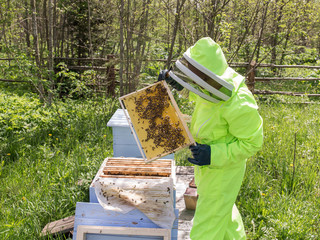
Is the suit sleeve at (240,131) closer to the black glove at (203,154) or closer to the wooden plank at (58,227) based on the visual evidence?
the black glove at (203,154)

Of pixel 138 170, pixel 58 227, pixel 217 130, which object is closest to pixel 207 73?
pixel 217 130

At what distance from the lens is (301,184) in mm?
3615

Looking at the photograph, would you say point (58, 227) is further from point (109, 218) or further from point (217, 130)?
point (217, 130)

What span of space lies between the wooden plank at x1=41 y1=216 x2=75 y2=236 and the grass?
0.07 metres

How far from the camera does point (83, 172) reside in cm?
374

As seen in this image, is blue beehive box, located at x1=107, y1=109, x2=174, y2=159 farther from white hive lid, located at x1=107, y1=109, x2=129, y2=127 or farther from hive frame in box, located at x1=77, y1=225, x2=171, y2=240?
hive frame in box, located at x1=77, y1=225, x2=171, y2=240

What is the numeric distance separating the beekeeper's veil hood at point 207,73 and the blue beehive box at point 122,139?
153cm

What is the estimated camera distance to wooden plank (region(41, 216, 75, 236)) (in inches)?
109

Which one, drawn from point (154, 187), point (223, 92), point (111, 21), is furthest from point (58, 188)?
point (111, 21)

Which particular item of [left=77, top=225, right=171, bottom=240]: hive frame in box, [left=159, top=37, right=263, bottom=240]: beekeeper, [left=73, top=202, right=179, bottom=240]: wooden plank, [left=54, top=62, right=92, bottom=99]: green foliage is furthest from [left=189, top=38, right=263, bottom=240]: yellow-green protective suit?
[left=54, top=62, right=92, bottom=99]: green foliage

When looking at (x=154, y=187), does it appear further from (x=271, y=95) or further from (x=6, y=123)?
(x=271, y=95)

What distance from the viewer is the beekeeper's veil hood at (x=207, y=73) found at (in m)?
1.84

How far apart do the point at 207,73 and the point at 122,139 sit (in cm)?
185

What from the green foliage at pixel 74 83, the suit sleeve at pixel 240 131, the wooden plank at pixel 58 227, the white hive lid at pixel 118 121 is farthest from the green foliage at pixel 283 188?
the green foliage at pixel 74 83
